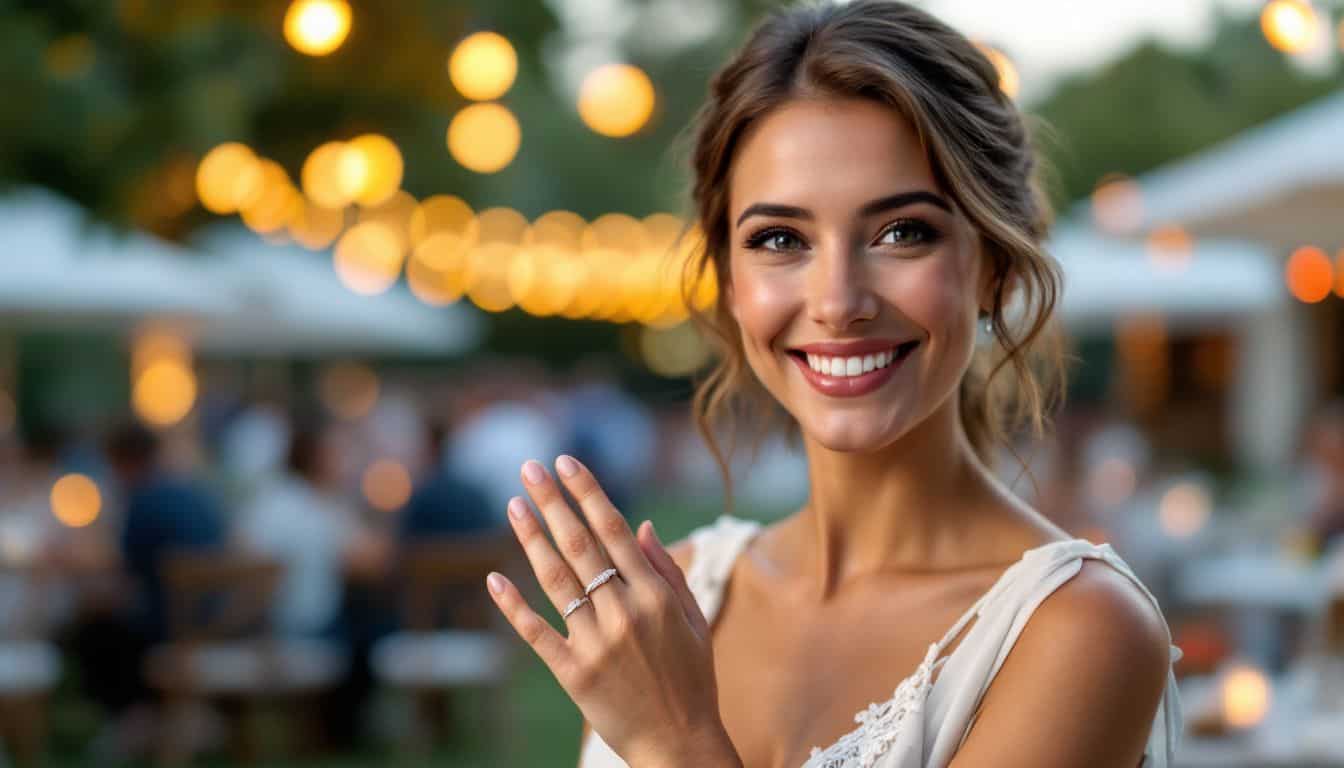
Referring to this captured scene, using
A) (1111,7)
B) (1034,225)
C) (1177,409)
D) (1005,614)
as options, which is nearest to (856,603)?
(1005,614)

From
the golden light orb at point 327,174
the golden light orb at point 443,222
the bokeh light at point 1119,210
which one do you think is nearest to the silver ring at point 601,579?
the golden light orb at point 327,174

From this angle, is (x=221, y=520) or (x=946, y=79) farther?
(x=221, y=520)

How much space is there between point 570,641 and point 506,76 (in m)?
4.29

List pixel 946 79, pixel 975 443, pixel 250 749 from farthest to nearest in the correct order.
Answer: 1. pixel 250 749
2. pixel 975 443
3. pixel 946 79

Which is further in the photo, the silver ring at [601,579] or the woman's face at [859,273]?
the woman's face at [859,273]

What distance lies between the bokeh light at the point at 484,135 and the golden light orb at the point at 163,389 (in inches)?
478

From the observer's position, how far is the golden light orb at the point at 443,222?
53.9 feet

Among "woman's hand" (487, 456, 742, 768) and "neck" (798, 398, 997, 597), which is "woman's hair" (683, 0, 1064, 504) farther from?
"woman's hand" (487, 456, 742, 768)

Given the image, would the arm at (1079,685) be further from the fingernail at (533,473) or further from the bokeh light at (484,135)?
the bokeh light at (484,135)

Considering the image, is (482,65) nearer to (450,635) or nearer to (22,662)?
(450,635)

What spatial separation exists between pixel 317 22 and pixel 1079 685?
11.2 ft

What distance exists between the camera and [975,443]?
Result: 212cm

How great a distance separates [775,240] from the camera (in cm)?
177

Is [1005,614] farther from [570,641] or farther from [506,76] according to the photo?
[506,76]
